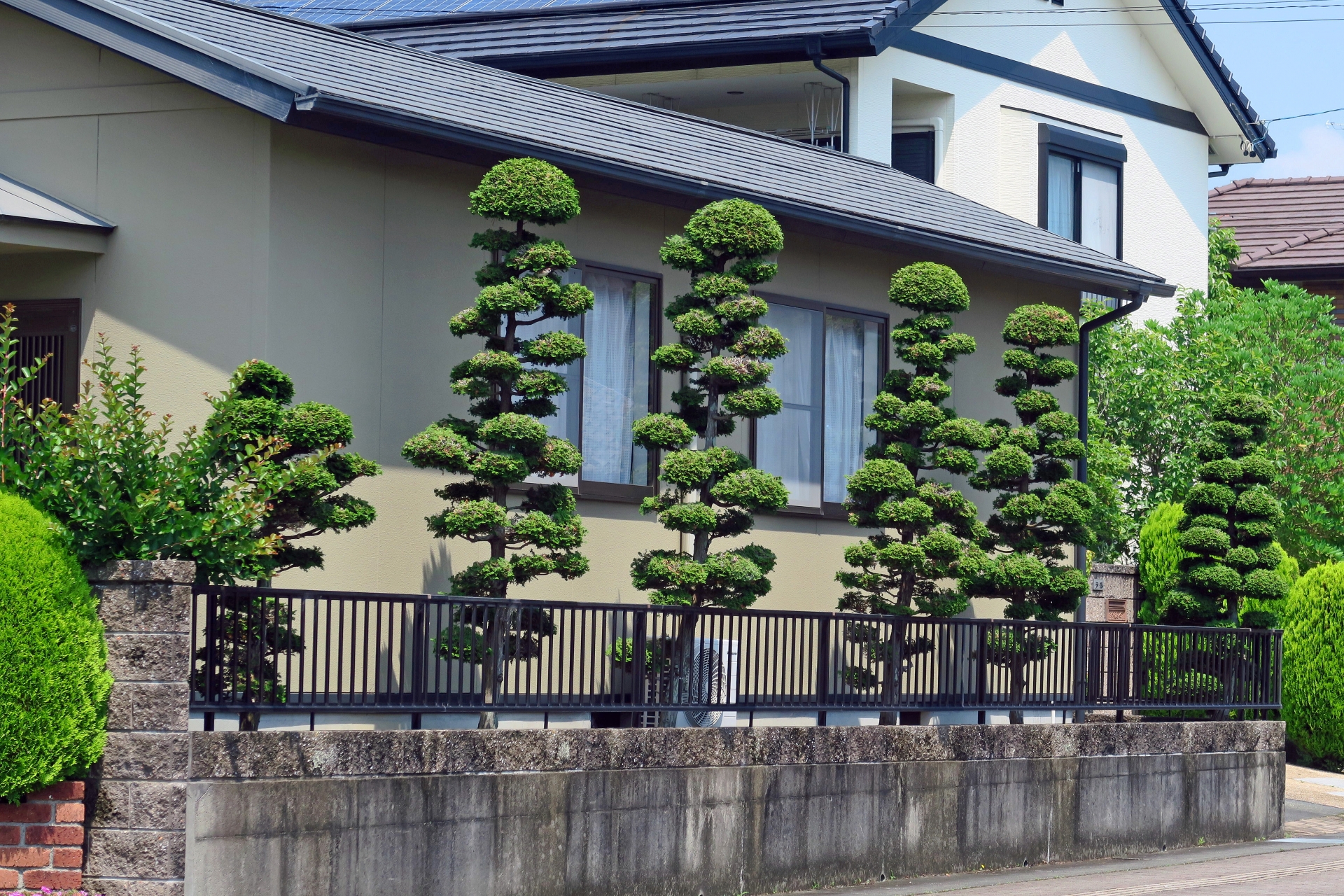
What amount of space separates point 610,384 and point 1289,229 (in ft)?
85.1

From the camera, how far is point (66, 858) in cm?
803

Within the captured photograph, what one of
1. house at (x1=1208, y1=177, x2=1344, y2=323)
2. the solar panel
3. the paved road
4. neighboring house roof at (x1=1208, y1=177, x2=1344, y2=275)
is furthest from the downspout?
neighboring house roof at (x1=1208, y1=177, x2=1344, y2=275)

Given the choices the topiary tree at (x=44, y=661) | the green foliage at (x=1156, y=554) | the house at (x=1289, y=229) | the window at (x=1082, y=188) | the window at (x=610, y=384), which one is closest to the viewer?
the topiary tree at (x=44, y=661)

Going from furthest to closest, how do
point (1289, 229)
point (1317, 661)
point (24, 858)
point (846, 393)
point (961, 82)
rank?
point (1289, 229) < point (961, 82) < point (1317, 661) < point (846, 393) < point (24, 858)

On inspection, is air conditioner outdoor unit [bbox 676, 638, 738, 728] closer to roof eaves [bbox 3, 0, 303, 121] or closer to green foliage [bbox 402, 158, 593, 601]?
green foliage [bbox 402, 158, 593, 601]

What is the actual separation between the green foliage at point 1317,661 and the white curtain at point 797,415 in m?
7.22

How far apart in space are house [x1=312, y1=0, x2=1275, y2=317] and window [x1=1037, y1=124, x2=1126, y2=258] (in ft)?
0.09

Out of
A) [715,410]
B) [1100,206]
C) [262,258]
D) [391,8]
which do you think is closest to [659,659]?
[715,410]

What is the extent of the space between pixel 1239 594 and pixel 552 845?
883 cm

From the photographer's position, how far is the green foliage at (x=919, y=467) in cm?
1411

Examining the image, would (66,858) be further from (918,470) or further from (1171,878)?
(918,470)

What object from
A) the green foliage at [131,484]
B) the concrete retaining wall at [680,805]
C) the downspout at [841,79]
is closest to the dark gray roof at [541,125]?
the downspout at [841,79]

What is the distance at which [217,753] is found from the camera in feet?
27.8

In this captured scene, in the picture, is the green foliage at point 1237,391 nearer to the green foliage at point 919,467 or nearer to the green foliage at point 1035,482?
the green foliage at point 1035,482
